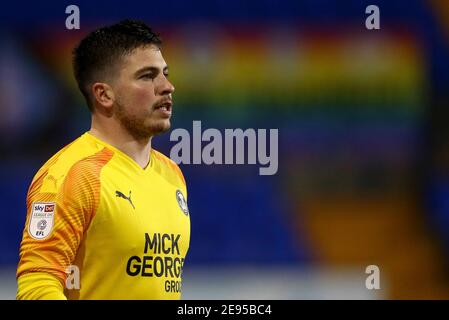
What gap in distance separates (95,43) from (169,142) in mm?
964

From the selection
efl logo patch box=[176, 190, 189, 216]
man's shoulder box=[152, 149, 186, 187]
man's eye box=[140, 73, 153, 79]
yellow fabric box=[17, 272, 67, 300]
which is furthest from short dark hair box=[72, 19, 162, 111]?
yellow fabric box=[17, 272, 67, 300]

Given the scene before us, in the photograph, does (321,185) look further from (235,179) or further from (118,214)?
(118,214)

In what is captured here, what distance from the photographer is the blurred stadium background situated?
3945mm

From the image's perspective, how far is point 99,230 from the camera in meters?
2.79

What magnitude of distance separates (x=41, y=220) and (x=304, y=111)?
5.70 feet

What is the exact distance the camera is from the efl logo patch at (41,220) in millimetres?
2666

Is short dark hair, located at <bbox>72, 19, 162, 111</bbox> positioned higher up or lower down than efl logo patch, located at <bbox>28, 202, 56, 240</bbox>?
higher up

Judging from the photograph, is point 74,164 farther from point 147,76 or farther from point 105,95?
point 147,76

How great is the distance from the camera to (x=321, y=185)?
13.1ft

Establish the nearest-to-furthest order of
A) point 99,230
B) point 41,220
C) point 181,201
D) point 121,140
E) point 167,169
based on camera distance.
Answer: point 41,220
point 99,230
point 121,140
point 181,201
point 167,169

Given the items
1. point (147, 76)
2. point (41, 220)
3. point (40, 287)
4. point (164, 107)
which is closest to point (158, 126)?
point (164, 107)

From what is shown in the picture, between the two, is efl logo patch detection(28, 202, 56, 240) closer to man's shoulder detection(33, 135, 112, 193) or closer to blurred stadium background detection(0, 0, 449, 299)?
man's shoulder detection(33, 135, 112, 193)

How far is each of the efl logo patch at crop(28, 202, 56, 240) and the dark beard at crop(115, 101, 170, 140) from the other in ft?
1.62
